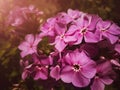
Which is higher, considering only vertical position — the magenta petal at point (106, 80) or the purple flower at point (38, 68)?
the purple flower at point (38, 68)

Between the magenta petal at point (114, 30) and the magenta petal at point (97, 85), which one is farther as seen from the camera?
the magenta petal at point (114, 30)

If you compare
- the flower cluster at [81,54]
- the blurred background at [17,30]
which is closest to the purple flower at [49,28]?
the flower cluster at [81,54]

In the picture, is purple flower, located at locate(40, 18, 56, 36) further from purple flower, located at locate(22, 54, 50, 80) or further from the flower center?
the flower center

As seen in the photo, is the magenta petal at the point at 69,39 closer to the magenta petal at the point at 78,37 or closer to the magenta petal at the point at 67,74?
the magenta petal at the point at 78,37

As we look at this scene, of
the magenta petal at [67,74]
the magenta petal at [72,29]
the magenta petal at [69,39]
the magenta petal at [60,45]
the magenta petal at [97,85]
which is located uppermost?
the magenta petal at [72,29]

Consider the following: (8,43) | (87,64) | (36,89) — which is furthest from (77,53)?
(8,43)

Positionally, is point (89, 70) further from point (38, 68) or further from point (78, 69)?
point (38, 68)

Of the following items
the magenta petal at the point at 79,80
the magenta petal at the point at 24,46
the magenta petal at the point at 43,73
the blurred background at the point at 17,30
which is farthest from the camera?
the blurred background at the point at 17,30
